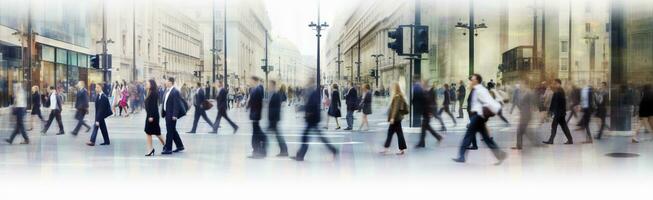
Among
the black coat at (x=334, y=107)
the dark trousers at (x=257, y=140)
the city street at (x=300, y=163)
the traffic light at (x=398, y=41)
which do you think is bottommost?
the city street at (x=300, y=163)

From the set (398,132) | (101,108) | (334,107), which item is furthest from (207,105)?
(398,132)

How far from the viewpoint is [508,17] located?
45.4 meters

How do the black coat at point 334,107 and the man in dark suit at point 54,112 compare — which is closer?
the man in dark suit at point 54,112

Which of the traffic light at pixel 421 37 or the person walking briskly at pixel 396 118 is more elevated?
the traffic light at pixel 421 37

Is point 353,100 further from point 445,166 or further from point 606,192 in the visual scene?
point 606,192

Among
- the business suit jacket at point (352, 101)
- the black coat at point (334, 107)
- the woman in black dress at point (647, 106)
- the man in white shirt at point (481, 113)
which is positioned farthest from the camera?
the business suit jacket at point (352, 101)

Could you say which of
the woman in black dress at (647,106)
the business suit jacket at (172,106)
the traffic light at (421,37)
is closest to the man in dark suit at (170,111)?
the business suit jacket at (172,106)

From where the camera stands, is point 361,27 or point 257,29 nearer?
point 361,27

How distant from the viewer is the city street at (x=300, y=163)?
933cm

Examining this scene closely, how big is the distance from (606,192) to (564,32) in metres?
55.6

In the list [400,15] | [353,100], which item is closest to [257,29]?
[400,15]

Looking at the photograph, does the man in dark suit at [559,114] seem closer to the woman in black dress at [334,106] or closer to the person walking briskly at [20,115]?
the woman in black dress at [334,106]

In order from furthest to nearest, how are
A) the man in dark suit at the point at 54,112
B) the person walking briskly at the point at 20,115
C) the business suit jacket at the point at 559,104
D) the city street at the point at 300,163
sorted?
the man in dark suit at the point at 54,112
the business suit jacket at the point at 559,104
the person walking briskly at the point at 20,115
the city street at the point at 300,163

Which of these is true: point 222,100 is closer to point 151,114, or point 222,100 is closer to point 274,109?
point 151,114
